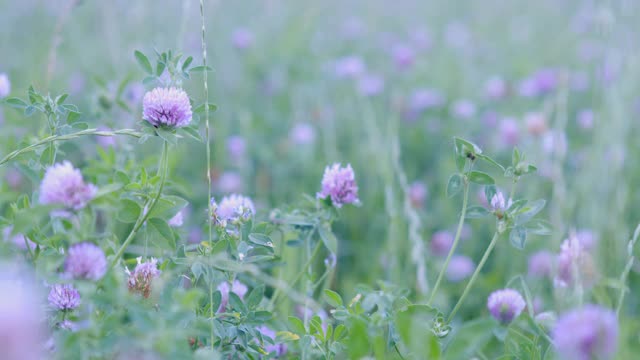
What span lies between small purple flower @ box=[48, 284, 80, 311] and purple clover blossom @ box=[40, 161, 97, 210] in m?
0.23

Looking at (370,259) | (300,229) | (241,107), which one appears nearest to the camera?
(300,229)

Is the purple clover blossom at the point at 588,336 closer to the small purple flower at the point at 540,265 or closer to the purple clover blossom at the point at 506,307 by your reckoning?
the purple clover blossom at the point at 506,307

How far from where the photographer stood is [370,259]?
7.68 ft

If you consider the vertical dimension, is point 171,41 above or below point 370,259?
above

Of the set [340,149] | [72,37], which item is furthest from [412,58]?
[72,37]

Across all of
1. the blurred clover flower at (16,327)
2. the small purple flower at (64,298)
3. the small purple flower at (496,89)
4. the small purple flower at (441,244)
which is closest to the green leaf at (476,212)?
the small purple flower at (64,298)

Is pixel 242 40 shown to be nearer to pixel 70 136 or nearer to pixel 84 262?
Result: pixel 70 136

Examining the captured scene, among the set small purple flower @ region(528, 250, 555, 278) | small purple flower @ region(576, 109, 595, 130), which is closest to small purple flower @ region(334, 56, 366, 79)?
small purple flower @ region(576, 109, 595, 130)

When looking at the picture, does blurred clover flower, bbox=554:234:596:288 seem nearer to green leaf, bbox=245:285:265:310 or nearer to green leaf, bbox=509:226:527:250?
green leaf, bbox=509:226:527:250

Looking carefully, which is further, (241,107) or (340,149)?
(241,107)

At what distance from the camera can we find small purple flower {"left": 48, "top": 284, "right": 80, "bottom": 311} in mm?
1107

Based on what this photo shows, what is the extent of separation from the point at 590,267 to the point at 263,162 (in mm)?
1786

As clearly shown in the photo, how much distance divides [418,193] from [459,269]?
0.41 meters

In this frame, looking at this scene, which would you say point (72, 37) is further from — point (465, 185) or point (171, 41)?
point (465, 185)
